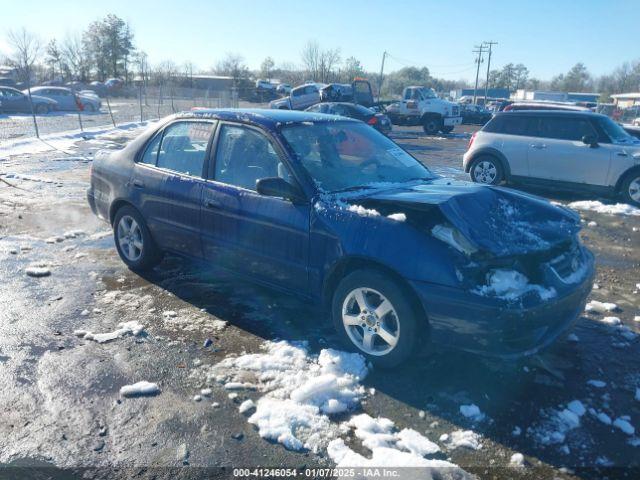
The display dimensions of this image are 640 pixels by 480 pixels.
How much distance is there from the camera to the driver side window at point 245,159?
4152mm

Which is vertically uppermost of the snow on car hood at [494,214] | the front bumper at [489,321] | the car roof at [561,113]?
the car roof at [561,113]

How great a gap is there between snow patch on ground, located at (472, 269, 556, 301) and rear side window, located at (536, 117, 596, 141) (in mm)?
7668

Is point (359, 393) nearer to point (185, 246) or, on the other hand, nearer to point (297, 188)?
point (297, 188)

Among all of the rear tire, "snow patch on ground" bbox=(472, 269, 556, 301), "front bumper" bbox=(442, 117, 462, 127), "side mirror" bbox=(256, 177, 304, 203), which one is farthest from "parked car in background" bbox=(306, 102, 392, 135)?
"snow patch on ground" bbox=(472, 269, 556, 301)

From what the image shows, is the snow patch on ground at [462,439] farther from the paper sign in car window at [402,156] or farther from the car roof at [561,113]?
the car roof at [561,113]

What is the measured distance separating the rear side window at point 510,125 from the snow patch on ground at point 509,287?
793cm

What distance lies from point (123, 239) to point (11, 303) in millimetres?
1211

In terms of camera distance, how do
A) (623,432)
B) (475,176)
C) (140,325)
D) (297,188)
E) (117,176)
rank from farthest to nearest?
(475,176)
(117,176)
(140,325)
(297,188)
(623,432)

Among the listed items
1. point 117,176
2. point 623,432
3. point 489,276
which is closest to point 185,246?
point 117,176

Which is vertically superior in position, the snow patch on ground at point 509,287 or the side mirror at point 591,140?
the side mirror at point 591,140

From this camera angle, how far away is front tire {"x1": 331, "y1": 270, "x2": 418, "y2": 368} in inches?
132

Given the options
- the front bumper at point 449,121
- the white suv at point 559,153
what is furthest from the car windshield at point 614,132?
the front bumper at point 449,121

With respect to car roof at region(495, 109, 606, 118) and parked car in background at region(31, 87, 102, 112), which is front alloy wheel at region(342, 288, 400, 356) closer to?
car roof at region(495, 109, 606, 118)

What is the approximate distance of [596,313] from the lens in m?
4.62
